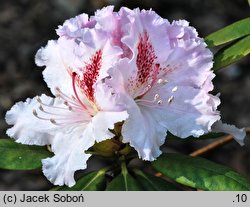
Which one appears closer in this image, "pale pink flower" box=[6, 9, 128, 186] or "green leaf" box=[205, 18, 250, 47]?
"pale pink flower" box=[6, 9, 128, 186]

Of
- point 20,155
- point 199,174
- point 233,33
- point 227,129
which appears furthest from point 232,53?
point 20,155

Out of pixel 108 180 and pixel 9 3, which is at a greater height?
pixel 9 3

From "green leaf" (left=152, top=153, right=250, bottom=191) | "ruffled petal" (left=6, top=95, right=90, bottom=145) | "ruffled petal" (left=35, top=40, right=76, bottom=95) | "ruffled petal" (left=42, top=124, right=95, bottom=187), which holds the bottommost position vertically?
"green leaf" (left=152, top=153, right=250, bottom=191)

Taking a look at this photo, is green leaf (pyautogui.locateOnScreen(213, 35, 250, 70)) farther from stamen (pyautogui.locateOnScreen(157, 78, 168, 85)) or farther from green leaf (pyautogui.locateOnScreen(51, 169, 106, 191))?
green leaf (pyautogui.locateOnScreen(51, 169, 106, 191))

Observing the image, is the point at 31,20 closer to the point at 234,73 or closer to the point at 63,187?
the point at 234,73

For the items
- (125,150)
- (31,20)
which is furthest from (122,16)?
(31,20)

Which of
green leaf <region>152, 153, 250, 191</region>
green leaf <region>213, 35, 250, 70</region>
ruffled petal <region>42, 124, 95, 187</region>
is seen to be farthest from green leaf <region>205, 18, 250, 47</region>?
ruffled petal <region>42, 124, 95, 187</region>

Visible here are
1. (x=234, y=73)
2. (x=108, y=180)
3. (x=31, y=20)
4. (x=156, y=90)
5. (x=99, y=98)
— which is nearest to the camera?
(x=99, y=98)
